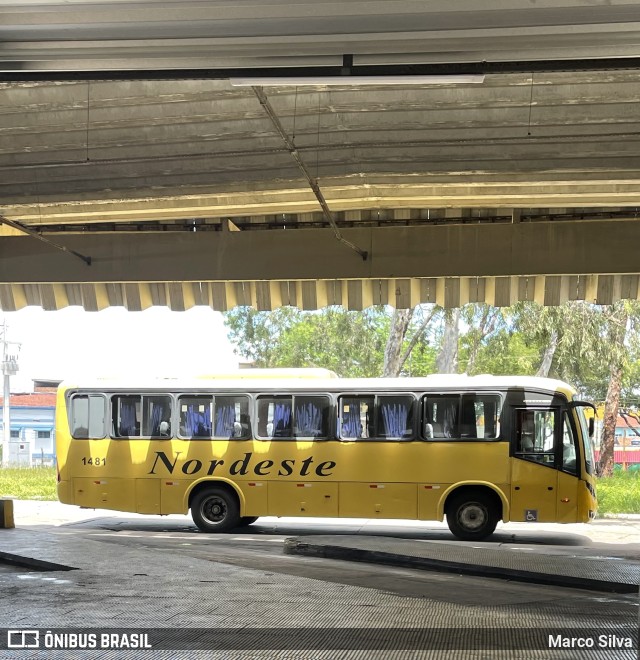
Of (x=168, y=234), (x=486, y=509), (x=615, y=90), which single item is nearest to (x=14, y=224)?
(x=168, y=234)

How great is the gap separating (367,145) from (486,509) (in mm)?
8119

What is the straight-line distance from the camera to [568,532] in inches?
797

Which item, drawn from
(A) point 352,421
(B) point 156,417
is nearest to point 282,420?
(A) point 352,421

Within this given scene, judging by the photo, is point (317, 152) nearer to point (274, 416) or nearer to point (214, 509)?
point (274, 416)

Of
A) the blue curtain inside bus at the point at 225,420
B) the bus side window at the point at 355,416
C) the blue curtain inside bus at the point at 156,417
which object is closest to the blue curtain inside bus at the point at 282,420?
the blue curtain inside bus at the point at 225,420

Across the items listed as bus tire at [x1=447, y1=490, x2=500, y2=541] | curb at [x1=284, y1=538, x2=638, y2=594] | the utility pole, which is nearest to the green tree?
the utility pole

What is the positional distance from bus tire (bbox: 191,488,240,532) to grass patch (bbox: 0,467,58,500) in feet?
38.7

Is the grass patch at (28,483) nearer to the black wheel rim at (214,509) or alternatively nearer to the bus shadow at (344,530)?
the bus shadow at (344,530)

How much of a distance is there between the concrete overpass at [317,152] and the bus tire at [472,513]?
152 inches

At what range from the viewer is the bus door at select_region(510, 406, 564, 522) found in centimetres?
1684

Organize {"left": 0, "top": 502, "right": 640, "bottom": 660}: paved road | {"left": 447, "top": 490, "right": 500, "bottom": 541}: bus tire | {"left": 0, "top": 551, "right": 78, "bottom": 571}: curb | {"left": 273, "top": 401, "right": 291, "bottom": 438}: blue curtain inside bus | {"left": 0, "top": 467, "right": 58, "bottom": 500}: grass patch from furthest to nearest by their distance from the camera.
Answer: {"left": 0, "top": 467, "right": 58, "bottom": 500}: grass patch, {"left": 273, "top": 401, "right": 291, "bottom": 438}: blue curtain inside bus, {"left": 447, "top": 490, "right": 500, "bottom": 541}: bus tire, {"left": 0, "top": 551, "right": 78, "bottom": 571}: curb, {"left": 0, "top": 502, "right": 640, "bottom": 660}: paved road

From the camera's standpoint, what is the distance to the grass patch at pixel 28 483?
1180 inches

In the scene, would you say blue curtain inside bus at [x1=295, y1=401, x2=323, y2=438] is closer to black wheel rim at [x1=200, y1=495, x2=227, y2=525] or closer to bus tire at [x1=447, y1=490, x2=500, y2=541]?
black wheel rim at [x1=200, y1=495, x2=227, y2=525]

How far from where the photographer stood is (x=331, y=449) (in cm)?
1812
